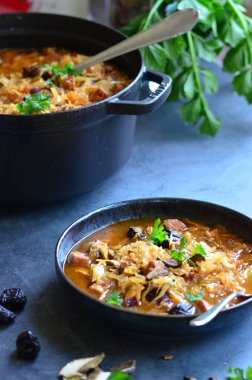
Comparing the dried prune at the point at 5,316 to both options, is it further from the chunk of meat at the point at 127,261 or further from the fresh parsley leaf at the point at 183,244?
the fresh parsley leaf at the point at 183,244

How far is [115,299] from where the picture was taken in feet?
5.70

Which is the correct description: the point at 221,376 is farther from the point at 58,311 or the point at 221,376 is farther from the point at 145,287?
the point at 58,311

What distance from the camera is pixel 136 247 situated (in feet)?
6.23

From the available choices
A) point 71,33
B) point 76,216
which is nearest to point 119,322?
point 76,216

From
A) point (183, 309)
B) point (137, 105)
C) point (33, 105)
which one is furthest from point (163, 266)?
point (33, 105)

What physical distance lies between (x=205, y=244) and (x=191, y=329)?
327mm

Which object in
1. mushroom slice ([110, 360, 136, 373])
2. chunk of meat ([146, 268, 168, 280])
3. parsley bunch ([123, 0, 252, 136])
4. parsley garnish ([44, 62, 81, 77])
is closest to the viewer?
mushroom slice ([110, 360, 136, 373])

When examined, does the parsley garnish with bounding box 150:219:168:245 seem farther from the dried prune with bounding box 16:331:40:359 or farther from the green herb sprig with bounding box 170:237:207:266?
the dried prune with bounding box 16:331:40:359

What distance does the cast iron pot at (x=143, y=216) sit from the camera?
1657mm

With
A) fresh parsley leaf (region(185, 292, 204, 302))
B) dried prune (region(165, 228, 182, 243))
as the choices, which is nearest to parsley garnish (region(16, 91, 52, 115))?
dried prune (region(165, 228, 182, 243))

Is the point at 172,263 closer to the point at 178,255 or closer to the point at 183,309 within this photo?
the point at 178,255

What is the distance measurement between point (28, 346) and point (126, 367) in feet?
0.77

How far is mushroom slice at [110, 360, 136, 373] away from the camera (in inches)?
65.8

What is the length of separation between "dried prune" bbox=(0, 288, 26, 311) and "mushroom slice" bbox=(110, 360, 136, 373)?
343 mm
